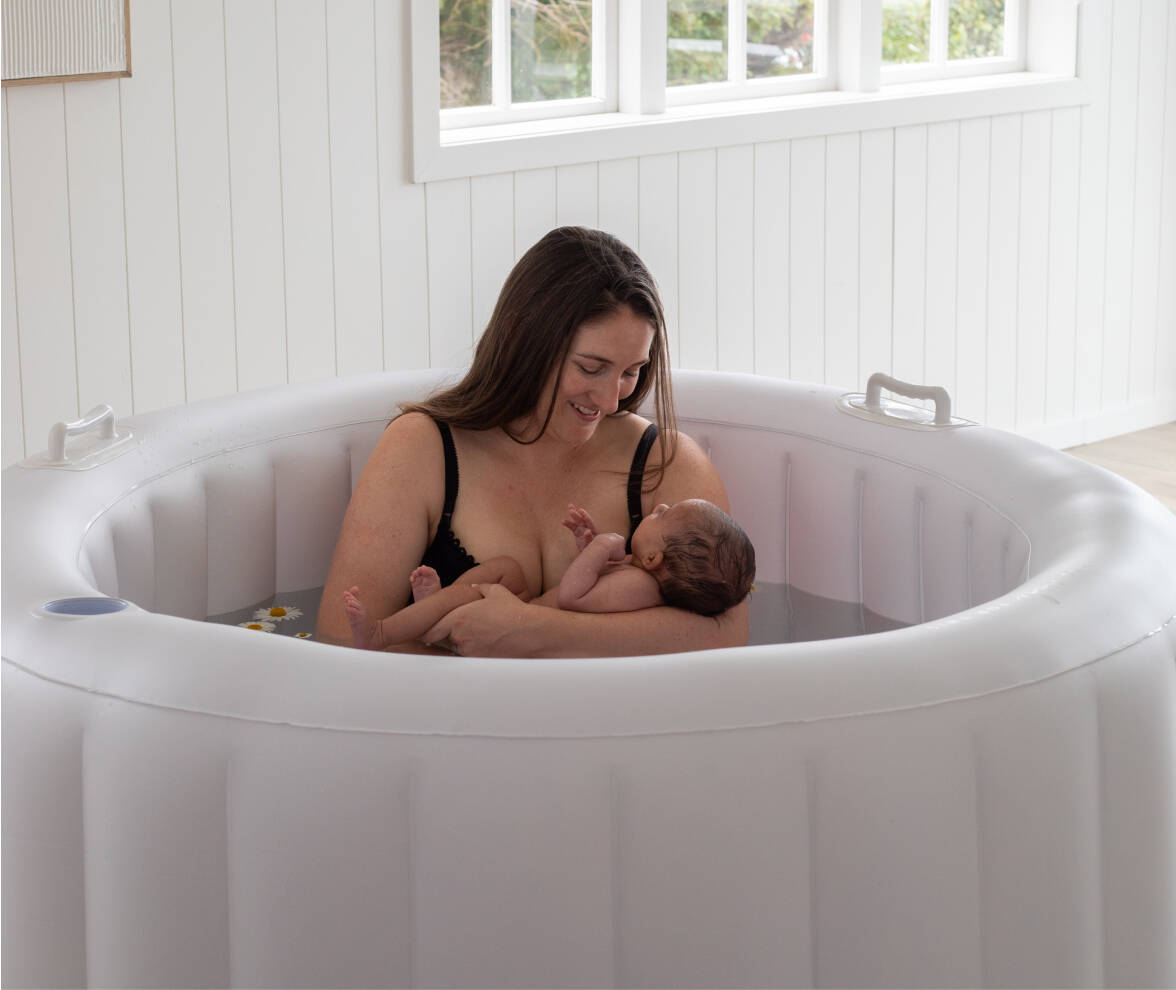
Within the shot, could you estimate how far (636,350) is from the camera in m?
1.88

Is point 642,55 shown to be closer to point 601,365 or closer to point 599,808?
point 601,365

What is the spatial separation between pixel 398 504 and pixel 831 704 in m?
0.82

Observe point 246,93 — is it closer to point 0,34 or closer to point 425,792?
point 0,34

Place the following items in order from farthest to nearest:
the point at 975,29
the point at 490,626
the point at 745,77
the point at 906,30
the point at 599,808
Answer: the point at 975,29, the point at 906,30, the point at 745,77, the point at 490,626, the point at 599,808

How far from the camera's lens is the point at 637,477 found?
6.74ft

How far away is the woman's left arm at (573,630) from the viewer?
1.74 meters

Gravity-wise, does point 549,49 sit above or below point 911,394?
above

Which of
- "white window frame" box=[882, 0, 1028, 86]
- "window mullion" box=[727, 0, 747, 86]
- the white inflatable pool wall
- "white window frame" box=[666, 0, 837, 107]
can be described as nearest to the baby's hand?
the white inflatable pool wall

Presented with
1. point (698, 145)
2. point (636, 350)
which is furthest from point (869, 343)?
point (636, 350)

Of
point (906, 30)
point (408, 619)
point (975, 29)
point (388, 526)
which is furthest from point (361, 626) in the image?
point (975, 29)

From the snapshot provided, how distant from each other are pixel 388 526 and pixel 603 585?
28 cm

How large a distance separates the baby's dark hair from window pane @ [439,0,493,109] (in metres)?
1.84

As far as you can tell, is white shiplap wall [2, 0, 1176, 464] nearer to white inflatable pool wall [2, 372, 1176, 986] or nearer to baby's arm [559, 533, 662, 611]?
baby's arm [559, 533, 662, 611]

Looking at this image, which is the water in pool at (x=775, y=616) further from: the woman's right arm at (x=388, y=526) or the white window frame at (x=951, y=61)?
the white window frame at (x=951, y=61)
